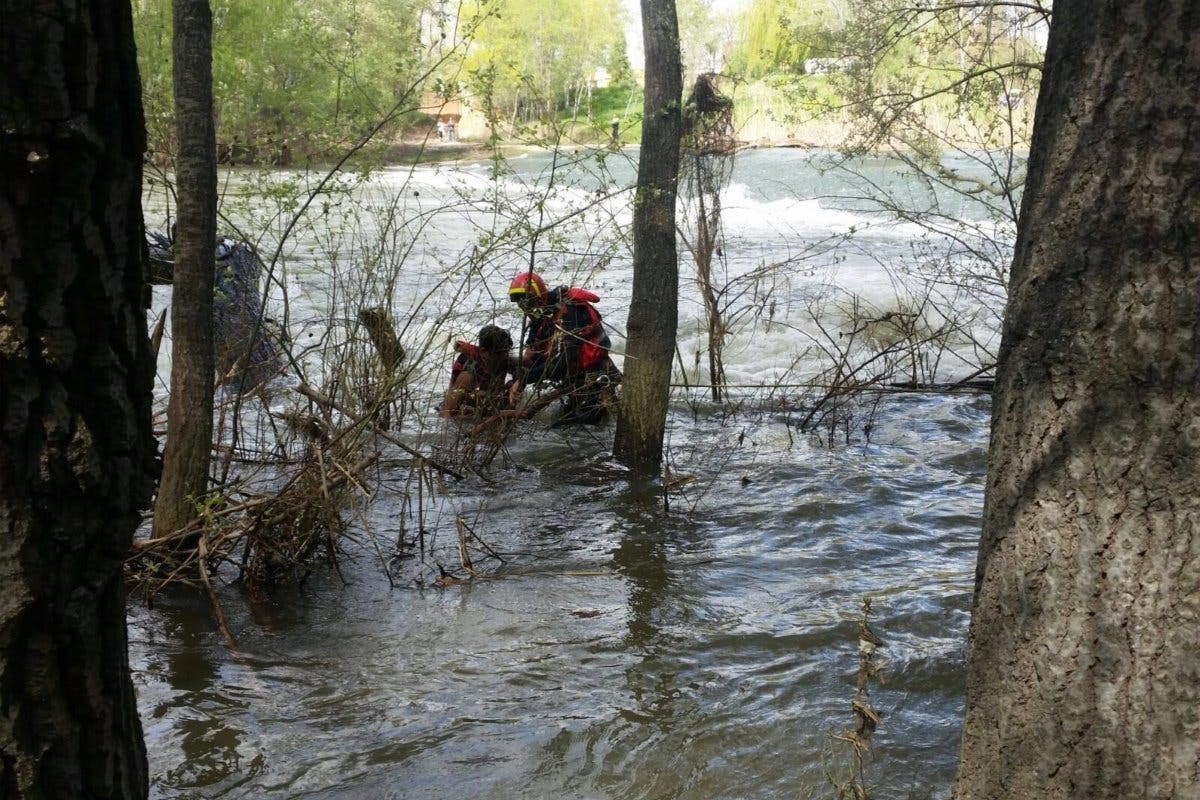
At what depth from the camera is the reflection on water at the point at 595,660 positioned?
11.9ft

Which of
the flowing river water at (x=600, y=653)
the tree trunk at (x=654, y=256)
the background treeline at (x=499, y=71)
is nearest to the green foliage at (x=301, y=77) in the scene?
the background treeline at (x=499, y=71)

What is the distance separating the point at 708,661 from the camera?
4.43 metres

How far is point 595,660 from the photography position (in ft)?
14.6

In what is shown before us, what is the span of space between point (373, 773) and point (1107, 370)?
2611 mm

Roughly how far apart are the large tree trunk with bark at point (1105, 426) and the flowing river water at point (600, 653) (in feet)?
2.86

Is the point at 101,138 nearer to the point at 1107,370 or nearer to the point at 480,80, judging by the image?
the point at 1107,370

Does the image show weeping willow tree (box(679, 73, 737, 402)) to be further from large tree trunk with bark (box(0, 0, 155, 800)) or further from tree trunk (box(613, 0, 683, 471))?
large tree trunk with bark (box(0, 0, 155, 800))

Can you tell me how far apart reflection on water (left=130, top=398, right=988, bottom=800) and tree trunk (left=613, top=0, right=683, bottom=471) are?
620mm

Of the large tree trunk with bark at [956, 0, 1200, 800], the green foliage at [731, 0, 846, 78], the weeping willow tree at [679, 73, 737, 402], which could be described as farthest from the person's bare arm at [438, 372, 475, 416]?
the large tree trunk with bark at [956, 0, 1200, 800]

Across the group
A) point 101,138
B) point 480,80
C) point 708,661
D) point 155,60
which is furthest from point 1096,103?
point 155,60

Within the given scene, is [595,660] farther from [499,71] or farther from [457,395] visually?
[499,71]

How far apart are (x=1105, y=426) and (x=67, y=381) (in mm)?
1956

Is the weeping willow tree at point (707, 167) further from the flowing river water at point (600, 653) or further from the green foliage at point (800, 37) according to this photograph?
the flowing river water at point (600, 653)

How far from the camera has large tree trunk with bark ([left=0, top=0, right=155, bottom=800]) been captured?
1.55 metres
